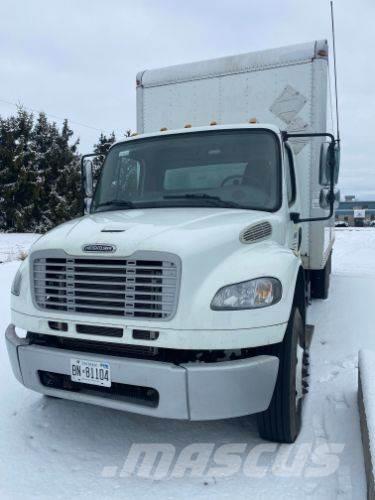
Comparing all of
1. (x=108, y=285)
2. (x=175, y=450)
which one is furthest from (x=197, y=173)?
(x=175, y=450)

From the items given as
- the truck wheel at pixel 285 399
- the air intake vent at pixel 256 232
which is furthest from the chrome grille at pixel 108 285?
the truck wheel at pixel 285 399


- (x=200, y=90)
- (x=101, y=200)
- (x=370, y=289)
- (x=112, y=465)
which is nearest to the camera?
(x=112, y=465)

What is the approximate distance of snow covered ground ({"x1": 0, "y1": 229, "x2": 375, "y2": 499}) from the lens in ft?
9.98

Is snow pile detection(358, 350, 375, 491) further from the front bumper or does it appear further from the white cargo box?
the white cargo box

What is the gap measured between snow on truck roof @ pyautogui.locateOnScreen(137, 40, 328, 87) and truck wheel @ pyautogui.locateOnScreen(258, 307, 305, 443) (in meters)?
3.34

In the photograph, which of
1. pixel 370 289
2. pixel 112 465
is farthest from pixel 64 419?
pixel 370 289

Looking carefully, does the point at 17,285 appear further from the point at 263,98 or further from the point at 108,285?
the point at 263,98

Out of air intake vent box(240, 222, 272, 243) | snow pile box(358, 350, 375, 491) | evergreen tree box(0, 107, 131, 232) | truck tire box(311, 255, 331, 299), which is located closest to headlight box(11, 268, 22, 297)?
air intake vent box(240, 222, 272, 243)

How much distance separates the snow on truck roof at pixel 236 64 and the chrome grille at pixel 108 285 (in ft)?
11.9

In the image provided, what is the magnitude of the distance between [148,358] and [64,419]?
55.0 inches

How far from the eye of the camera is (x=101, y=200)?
182 inches

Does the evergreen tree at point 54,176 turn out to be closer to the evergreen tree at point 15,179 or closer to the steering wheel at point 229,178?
the evergreen tree at point 15,179

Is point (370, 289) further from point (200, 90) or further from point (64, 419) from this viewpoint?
point (64, 419)

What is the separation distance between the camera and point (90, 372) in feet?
10.4
